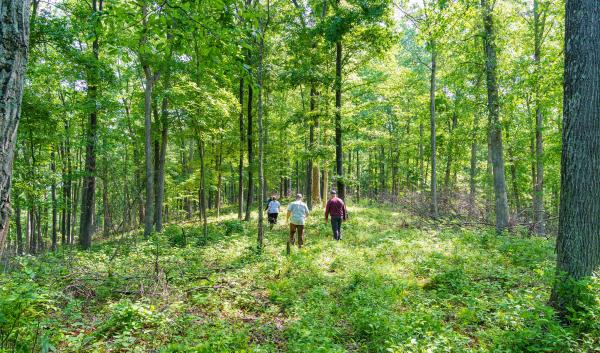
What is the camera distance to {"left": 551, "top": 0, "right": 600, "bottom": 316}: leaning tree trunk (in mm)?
4551

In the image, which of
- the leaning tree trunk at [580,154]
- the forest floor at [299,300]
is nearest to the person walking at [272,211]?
the forest floor at [299,300]

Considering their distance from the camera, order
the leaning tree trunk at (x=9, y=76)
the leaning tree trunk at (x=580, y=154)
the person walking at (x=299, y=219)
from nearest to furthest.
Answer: the leaning tree trunk at (x=9, y=76) < the leaning tree trunk at (x=580, y=154) < the person walking at (x=299, y=219)

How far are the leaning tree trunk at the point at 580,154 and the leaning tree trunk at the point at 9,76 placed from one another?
20.4ft

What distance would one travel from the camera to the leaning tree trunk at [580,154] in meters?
4.55

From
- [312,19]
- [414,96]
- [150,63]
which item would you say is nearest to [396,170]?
[414,96]

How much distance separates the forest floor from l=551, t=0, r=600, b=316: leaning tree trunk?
0.46 m

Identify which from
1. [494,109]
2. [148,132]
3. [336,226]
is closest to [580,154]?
[336,226]

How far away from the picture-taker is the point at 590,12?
4.55 meters

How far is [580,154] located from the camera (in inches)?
182

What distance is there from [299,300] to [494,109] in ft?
34.1

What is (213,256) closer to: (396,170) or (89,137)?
(89,137)

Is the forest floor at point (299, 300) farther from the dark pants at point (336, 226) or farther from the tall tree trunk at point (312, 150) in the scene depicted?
the tall tree trunk at point (312, 150)

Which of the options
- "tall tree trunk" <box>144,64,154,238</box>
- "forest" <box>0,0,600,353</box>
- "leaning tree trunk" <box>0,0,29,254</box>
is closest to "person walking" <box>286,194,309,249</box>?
"forest" <box>0,0,600,353</box>

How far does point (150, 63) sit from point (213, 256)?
909 centimetres
